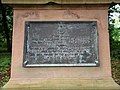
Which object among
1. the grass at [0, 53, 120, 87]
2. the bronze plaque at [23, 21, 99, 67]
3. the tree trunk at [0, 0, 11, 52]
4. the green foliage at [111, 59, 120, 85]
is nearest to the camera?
the bronze plaque at [23, 21, 99, 67]

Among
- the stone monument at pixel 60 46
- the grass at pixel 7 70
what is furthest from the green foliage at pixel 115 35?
the stone monument at pixel 60 46

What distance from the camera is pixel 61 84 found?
7.36m

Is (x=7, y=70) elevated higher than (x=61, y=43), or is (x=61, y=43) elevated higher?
(x=61, y=43)

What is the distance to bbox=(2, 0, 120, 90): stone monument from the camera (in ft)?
24.3

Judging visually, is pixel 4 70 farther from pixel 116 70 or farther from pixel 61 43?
pixel 61 43

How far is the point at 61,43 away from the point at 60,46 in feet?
0.23

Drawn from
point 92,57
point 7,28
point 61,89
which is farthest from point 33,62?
point 7,28

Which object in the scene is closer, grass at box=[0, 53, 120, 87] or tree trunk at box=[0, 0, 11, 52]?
grass at box=[0, 53, 120, 87]

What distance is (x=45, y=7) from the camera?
7625 millimetres

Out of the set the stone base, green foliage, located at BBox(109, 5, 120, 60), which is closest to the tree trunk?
green foliage, located at BBox(109, 5, 120, 60)

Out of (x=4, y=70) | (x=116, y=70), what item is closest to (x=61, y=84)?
(x=116, y=70)

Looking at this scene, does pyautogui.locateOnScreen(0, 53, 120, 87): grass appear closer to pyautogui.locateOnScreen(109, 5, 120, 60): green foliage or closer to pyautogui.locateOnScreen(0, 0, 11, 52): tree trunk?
pyautogui.locateOnScreen(109, 5, 120, 60): green foliage

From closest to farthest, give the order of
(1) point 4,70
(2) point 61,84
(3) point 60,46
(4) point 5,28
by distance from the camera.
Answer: (2) point 61,84 < (3) point 60,46 < (1) point 4,70 < (4) point 5,28

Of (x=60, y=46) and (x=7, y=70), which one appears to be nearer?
(x=60, y=46)
